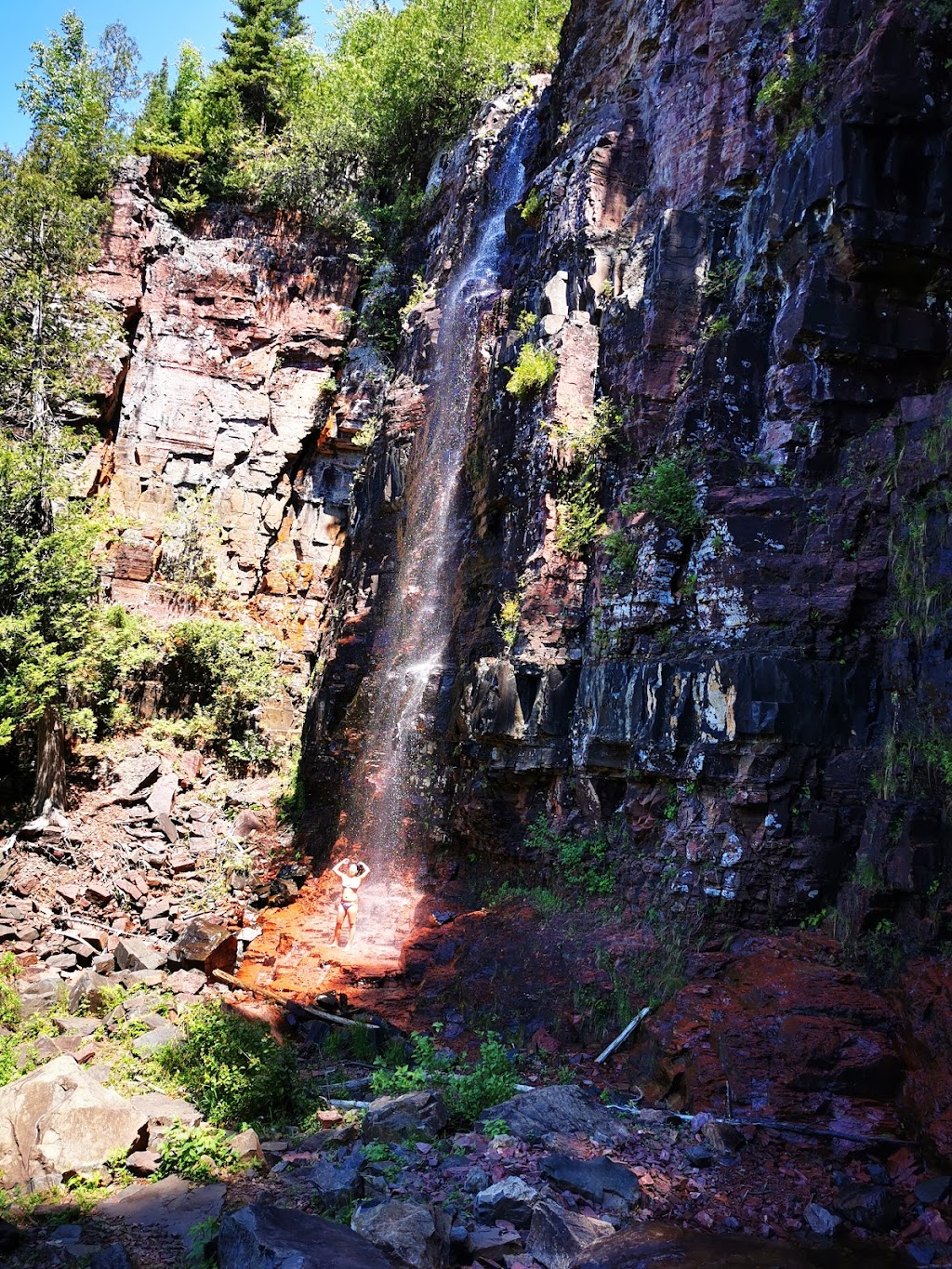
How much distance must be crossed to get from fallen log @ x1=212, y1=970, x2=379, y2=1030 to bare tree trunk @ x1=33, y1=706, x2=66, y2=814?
5.95m

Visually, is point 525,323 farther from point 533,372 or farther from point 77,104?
point 77,104

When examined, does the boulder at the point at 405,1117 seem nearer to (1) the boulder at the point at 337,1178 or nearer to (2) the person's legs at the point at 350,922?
(1) the boulder at the point at 337,1178

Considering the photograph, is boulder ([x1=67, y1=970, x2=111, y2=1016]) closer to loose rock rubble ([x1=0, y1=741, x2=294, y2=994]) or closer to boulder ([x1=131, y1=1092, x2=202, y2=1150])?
loose rock rubble ([x1=0, y1=741, x2=294, y2=994])

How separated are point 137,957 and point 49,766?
6026mm

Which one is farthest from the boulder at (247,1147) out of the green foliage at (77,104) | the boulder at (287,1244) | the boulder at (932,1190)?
the green foliage at (77,104)

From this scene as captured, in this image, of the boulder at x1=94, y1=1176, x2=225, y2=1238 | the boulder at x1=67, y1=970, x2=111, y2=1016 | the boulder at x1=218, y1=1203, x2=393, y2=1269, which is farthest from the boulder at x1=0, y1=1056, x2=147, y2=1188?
the boulder at x1=67, y1=970, x2=111, y2=1016

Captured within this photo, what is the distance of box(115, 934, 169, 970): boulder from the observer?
11.8m

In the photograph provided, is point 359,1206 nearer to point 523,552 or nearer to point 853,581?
point 853,581

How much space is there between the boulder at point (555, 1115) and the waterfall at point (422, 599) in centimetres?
834

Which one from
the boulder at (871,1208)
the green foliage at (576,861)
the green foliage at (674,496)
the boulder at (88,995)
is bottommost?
the boulder at (88,995)

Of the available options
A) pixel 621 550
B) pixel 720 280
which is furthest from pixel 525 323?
pixel 621 550

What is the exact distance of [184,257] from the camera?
2425 cm

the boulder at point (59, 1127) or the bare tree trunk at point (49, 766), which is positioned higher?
the bare tree trunk at point (49, 766)

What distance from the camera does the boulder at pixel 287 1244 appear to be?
492 centimetres
